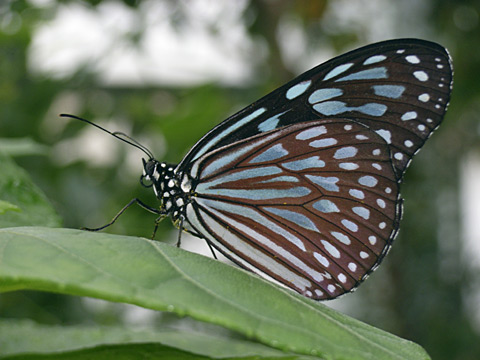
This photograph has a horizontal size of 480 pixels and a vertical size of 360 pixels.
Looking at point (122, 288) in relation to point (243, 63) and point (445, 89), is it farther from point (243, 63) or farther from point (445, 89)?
point (243, 63)

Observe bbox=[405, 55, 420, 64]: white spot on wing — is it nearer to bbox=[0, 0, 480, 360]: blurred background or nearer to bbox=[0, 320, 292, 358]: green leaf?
bbox=[0, 320, 292, 358]: green leaf

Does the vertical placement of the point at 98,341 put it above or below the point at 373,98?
below

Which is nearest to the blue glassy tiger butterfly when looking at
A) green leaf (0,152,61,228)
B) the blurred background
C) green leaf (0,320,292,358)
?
green leaf (0,152,61,228)

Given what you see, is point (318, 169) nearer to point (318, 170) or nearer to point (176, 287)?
point (318, 170)

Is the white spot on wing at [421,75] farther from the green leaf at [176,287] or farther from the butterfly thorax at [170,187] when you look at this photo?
the green leaf at [176,287]

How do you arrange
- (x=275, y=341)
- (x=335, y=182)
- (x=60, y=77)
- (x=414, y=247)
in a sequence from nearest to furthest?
1. (x=275, y=341)
2. (x=335, y=182)
3. (x=60, y=77)
4. (x=414, y=247)

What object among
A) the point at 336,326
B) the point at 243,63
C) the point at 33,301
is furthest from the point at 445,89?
the point at 243,63

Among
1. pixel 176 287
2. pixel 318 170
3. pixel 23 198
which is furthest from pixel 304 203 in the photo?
pixel 176 287

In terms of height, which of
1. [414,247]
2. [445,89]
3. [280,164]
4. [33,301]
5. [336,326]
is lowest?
[33,301]
